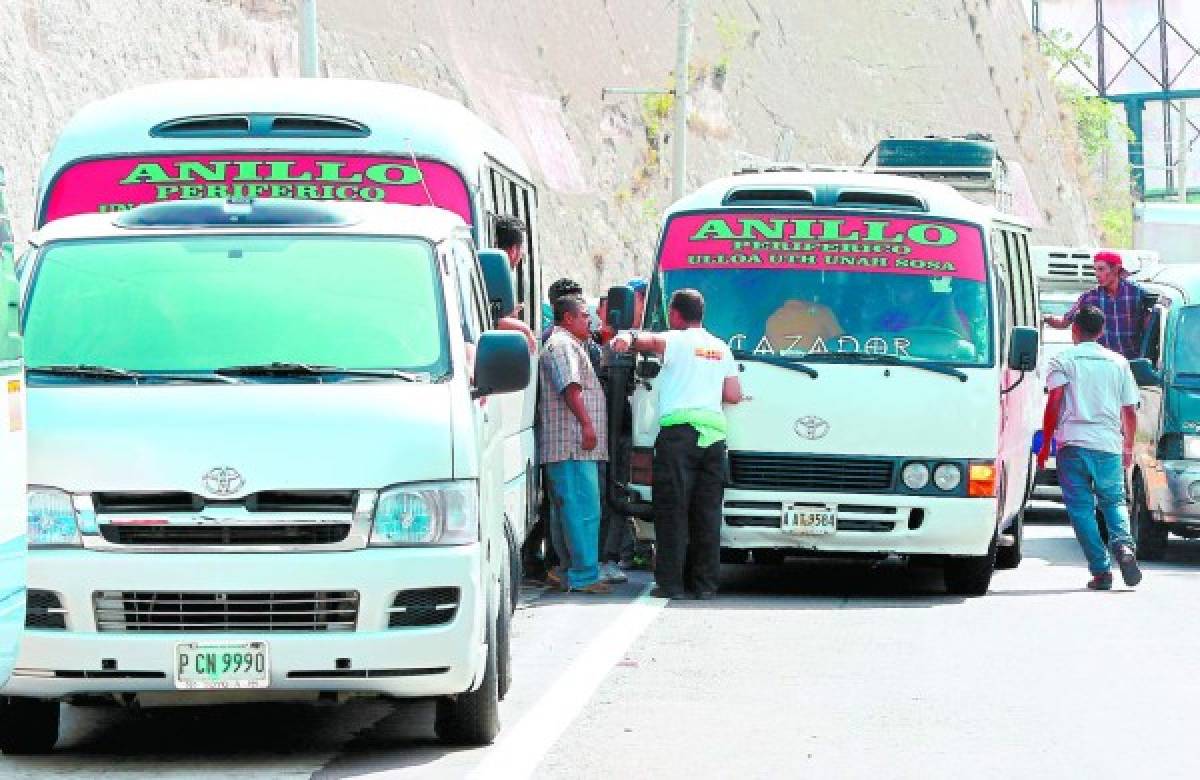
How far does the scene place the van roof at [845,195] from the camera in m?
16.2

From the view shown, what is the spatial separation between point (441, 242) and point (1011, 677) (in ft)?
11.7

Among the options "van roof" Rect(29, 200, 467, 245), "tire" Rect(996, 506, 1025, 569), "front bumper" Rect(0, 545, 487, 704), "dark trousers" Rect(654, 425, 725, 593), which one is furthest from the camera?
"tire" Rect(996, 506, 1025, 569)

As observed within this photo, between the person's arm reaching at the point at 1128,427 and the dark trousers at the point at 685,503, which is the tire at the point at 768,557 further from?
the person's arm reaching at the point at 1128,427

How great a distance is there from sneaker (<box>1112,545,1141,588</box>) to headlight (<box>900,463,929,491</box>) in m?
2.19

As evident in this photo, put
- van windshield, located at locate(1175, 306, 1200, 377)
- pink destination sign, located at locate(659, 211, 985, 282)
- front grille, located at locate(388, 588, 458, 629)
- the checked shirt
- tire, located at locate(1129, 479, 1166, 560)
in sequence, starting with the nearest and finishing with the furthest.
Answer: front grille, located at locate(388, 588, 458, 629), pink destination sign, located at locate(659, 211, 985, 282), van windshield, located at locate(1175, 306, 1200, 377), tire, located at locate(1129, 479, 1166, 560), the checked shirt

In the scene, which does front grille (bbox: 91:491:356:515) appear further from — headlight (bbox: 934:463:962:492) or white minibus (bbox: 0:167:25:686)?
headlight (bbox: 934:463:962:492)

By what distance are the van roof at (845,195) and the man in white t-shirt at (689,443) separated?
1148mm

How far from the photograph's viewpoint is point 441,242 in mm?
10164

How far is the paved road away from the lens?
30.2 ft

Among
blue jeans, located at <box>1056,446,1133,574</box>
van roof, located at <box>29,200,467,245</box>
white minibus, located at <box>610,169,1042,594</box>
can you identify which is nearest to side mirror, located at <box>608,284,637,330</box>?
white minibus, located at <box>610,169,1042,594</box>

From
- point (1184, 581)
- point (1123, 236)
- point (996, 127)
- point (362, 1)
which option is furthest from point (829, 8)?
point (1184, 581)

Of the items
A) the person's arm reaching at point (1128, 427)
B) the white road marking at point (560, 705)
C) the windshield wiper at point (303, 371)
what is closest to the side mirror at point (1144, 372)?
the person's arm reaching at point (1128, 427)

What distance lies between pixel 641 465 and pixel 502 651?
18.9 ft

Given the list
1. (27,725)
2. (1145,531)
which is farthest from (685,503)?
(27,725)
